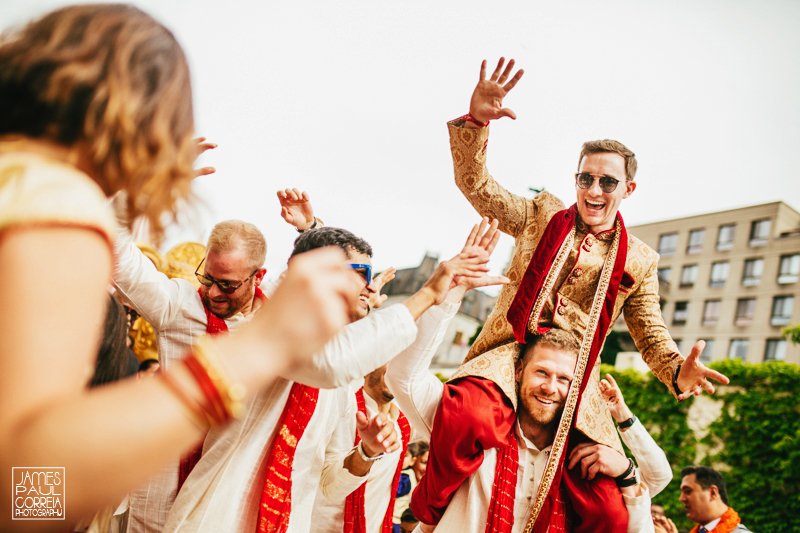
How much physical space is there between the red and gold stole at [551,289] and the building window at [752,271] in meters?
39.6

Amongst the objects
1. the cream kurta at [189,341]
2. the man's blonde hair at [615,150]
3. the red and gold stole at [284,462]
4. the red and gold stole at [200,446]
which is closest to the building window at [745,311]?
the man's blonde hair at [615,150]

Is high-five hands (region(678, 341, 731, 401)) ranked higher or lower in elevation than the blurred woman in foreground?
lower

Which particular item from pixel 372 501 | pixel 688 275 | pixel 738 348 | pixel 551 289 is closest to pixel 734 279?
pixel 688 275

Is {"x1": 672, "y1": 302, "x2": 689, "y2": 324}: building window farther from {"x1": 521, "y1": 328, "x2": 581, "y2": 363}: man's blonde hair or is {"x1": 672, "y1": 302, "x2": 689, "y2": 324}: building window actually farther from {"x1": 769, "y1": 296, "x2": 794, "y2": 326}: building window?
{"x1": 521, "y1": 328, "x2": 581, "y2": 363}: man's blonde hair

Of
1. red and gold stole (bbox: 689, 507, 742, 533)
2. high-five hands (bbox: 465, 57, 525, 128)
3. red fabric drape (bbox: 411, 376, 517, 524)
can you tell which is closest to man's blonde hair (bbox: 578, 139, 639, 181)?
high-five hands (bbox: 465, 57, 525, 128)

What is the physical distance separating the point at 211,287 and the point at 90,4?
2406 millimetres

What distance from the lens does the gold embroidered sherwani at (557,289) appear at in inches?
128

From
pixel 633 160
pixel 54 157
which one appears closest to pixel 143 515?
pixel 54 157

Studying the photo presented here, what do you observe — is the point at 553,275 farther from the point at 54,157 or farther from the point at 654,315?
the point at 54,157

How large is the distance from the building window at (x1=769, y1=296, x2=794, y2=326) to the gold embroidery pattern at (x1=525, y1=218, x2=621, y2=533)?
1516 inches

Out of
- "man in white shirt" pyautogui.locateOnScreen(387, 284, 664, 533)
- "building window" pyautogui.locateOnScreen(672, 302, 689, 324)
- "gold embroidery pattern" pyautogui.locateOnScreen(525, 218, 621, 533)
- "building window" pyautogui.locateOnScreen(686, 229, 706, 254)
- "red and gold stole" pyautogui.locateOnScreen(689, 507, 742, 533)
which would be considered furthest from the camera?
"building window" pyautogui.locateOnScreen(686, 229, 706, 254)

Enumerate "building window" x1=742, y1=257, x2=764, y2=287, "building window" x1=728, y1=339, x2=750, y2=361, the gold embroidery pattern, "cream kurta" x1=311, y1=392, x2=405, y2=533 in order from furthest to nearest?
1. "building window" x1=742, y1=257, x2=764, y2=287
2. "building window" x1=728, y1=339, x2=750, y2=361
3. "cream kurta" x1=311, y1=392, x2=405, y2=533
4. the gold embroidery pattern

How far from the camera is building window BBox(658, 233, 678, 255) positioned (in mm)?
41719

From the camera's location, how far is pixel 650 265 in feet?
11.7
